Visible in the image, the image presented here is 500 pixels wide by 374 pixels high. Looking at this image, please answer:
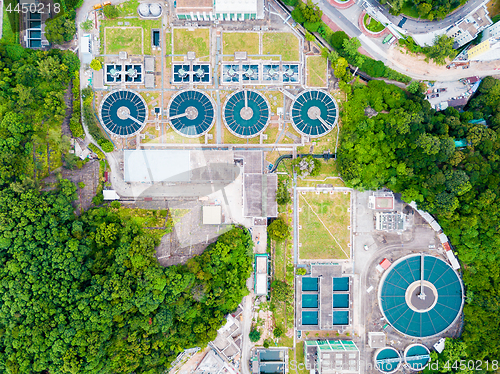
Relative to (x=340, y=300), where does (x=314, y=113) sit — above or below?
above

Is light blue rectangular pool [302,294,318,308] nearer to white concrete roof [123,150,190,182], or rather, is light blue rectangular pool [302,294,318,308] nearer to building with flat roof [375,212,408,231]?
building with flat roof [375,212,408,231]

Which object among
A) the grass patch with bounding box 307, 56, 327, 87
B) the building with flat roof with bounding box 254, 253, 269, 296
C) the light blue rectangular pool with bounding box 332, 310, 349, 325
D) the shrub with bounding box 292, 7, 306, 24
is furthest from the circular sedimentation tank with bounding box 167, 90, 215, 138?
the light blue rectangular pool with bounding box 332, 310, 349, 325

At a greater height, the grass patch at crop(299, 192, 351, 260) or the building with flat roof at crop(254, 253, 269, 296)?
the grass patch at crop(299, 192, 351, 260)

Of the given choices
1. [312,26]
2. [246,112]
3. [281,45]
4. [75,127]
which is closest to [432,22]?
[312,26]

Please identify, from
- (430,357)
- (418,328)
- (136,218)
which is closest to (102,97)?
(136,218)

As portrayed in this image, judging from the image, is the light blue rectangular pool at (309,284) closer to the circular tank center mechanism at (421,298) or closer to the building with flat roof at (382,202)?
the circular tank center mechanism at (421,298)

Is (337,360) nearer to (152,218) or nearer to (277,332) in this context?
(277,332)

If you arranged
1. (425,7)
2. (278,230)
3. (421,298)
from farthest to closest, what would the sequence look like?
(421,298) → (278,230) → (425,7)
